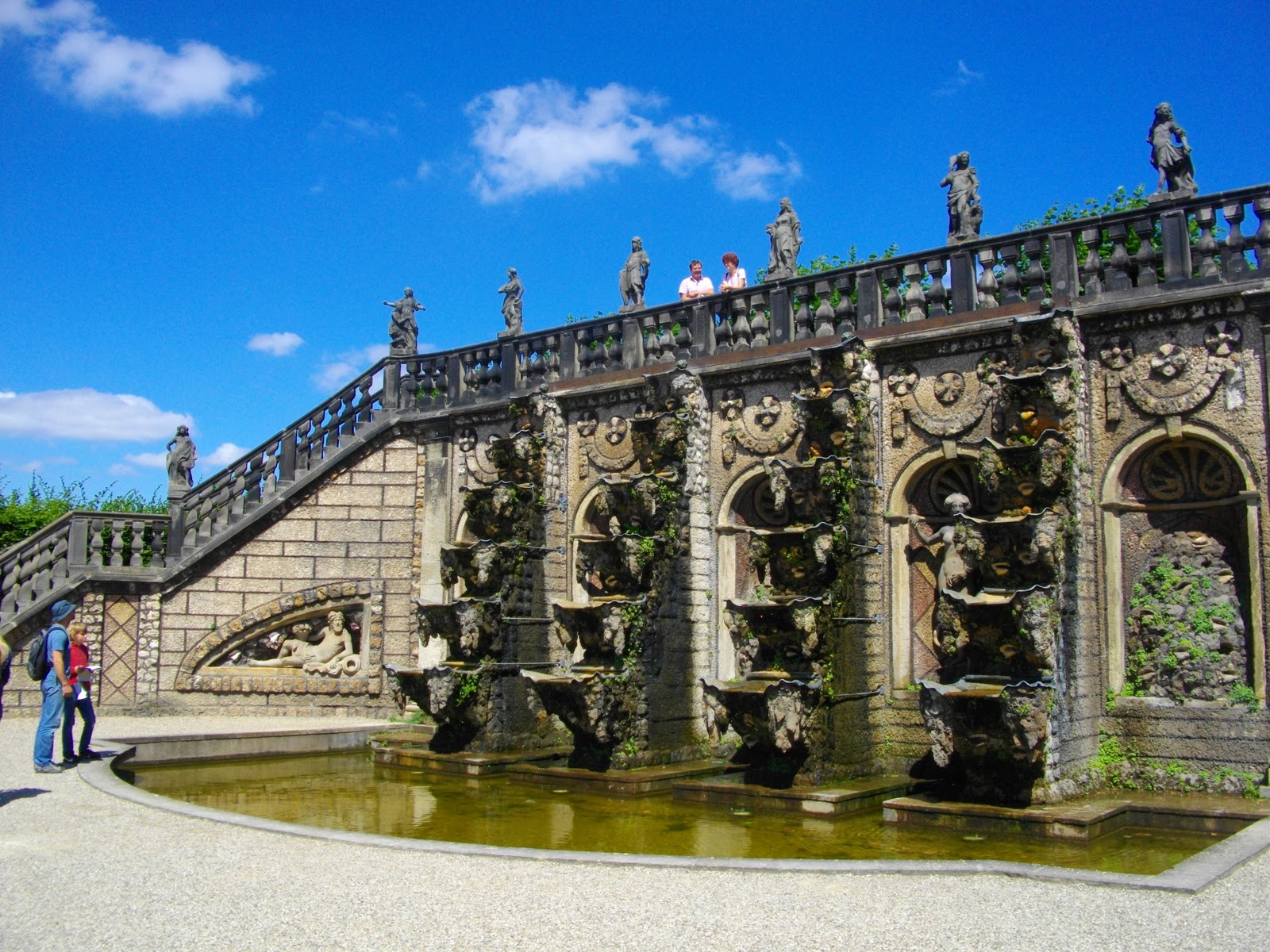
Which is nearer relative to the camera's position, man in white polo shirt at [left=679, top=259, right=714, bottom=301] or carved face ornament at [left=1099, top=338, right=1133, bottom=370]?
carved face ornament at [left=1099, top=338, right=1133, bottom=370]

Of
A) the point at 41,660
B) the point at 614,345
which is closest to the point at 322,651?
the point at 41,660

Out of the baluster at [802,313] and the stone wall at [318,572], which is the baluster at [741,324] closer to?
the baluster at [802,313]

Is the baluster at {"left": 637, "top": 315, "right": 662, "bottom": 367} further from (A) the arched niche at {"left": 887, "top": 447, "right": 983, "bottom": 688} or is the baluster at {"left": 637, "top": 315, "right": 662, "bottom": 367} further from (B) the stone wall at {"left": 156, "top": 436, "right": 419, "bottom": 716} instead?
(B) the stone wall at {"left": 156, "top": 436, "right": 419, "bottom": 716}

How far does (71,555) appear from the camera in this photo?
18.0 metres

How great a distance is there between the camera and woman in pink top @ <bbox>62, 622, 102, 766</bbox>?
12.2 m

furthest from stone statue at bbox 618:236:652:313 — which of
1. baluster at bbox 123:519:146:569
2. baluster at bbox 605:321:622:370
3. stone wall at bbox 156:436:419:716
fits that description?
baluster at bbox 123:519:146:569

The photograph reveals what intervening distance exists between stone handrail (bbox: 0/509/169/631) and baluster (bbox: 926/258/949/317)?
12.0m

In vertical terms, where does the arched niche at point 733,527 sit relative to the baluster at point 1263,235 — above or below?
below

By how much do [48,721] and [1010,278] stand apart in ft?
35.8

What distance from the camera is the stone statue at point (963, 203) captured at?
13.7 meters

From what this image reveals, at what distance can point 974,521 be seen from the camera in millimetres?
11367

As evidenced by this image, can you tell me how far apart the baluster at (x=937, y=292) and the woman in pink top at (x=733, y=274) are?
3.84 m

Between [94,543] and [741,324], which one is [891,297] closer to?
[741,324]

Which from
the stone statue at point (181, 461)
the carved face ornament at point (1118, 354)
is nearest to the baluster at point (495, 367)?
the stone statue at point (181, 461)
